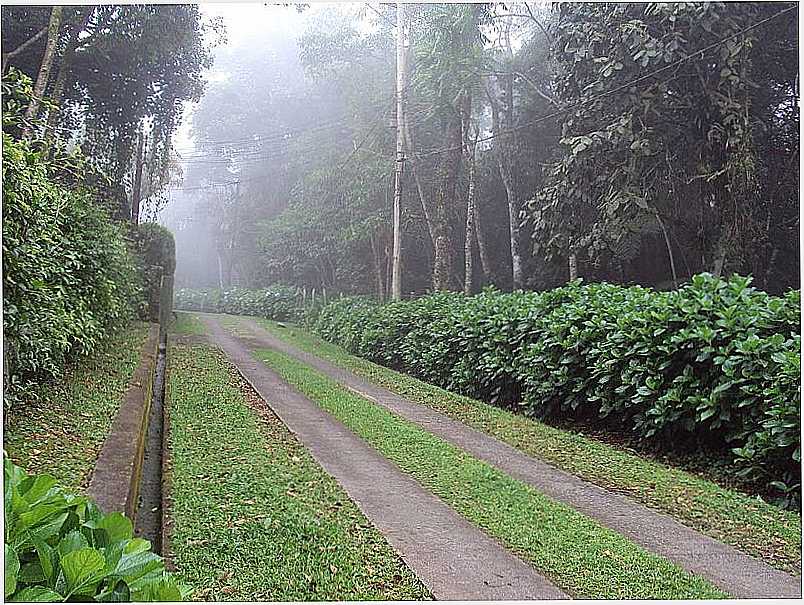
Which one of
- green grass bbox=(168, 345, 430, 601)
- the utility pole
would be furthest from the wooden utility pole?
the utility pole

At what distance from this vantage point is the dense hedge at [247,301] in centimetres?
301

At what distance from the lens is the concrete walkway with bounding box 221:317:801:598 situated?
67.3 inches

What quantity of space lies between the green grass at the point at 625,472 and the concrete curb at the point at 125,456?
0.54m

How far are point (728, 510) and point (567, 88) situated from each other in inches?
80.7

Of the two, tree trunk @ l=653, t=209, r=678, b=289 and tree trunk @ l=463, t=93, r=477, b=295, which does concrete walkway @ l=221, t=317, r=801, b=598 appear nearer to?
tree trunk @ l=463, t=93, r=477, b=295

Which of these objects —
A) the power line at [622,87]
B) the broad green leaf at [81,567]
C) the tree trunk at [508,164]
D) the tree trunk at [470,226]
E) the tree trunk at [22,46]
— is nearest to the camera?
the broad green leaf at [81,567]

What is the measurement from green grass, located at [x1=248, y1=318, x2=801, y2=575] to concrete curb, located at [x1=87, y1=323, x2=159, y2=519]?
0.54 metres

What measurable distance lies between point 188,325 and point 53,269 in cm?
77

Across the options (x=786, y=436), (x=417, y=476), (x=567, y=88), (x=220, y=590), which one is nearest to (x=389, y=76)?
(x=567, y=88)

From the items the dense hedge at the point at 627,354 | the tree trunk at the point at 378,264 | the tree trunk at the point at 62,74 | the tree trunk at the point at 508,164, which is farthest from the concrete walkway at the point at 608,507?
the tree trunk at the point at 62,74

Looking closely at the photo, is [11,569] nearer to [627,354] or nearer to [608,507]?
[608,507]

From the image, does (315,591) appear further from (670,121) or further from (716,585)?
(670,121)

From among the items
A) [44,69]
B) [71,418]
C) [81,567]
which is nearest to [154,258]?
[71,418]

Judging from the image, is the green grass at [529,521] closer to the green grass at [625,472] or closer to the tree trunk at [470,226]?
the green grass at [625,472]
